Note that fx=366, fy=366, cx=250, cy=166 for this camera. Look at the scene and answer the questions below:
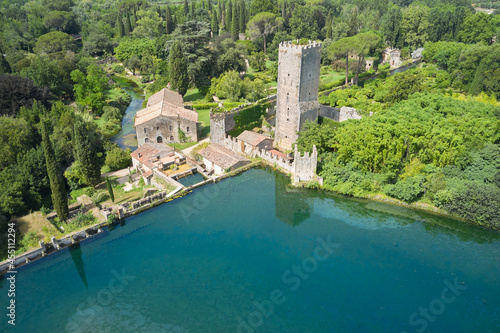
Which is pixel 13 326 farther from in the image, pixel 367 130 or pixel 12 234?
pixel 367 130

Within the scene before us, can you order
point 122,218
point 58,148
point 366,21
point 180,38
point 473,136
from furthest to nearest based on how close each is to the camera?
point 366,21, point 180,38, point 58,148, point 473,136, point 122,218

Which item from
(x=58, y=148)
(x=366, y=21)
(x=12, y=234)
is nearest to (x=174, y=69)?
(x=58, y=148)

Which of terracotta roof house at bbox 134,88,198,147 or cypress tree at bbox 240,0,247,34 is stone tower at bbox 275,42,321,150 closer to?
terracotta roof house at bbox 134,88,198,147

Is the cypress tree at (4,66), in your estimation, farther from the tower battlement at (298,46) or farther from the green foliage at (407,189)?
the green foliage at (407,189)

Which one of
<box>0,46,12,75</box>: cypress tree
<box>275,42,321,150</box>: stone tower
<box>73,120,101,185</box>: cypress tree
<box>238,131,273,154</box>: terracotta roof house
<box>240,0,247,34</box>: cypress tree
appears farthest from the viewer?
<box>240,0,247,34</box>: cypress tree

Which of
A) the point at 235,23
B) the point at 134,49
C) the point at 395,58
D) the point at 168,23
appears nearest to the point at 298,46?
the point at 395,58

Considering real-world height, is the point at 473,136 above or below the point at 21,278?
above

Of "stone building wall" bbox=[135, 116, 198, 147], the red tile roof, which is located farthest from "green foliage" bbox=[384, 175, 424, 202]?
the red tile roof

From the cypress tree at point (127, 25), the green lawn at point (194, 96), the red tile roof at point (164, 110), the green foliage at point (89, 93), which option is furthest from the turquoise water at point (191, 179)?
the cypress tree at point (127, 25)
